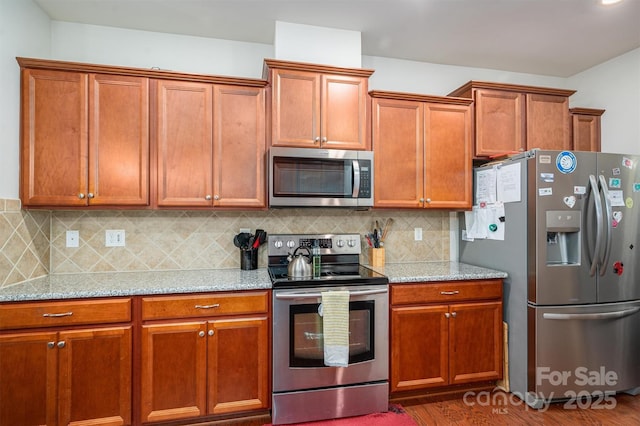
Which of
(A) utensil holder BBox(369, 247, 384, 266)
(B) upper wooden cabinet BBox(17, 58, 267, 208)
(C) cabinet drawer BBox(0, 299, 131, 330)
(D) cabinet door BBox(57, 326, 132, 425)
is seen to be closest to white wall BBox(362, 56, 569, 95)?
(B) upper wooden cabinet BBox(17, 58, 267, 208)

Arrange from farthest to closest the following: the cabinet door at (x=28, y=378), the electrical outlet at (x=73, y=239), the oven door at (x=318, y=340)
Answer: the electrical outlet at (x=73, y=239) → the oven door at (x=318, y=340) → the cabinet door at (x=28, y=378)

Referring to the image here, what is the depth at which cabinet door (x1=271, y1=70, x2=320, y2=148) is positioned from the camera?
2307mm

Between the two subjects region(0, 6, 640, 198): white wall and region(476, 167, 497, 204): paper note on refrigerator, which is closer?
region(0, 6, 640, 198): white wall

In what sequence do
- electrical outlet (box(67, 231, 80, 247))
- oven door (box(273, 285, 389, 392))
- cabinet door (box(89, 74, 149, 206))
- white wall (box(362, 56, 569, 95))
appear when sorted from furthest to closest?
white wall (box(362, 56, 569, 95)), electrical outlet (box(67, 231, 80, 247)), cabinet door (box(89, 74, 149, 206)), oven door (box(273, 285, 389, 392))

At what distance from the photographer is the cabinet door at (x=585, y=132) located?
302 centimetres

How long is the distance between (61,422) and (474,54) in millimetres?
4002

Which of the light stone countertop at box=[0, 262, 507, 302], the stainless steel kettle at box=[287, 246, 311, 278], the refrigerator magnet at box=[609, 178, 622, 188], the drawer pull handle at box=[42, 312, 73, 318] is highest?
the refrigerator magnet at box=[609, 178, 622, 188]

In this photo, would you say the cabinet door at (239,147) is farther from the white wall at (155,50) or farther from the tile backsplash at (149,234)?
the white wall at (155,50)

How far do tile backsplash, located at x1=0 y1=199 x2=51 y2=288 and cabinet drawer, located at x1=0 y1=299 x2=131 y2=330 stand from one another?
29 centimetres

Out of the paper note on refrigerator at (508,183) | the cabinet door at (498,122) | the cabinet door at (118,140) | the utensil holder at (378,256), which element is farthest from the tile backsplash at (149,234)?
the cabinet door at (498,122)

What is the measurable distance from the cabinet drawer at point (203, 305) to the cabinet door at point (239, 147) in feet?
2.15

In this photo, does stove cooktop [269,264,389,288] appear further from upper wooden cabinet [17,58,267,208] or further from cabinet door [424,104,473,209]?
cabinet door [424,104,473,209]

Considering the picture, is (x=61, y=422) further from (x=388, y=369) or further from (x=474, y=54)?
(x=474, y=54)

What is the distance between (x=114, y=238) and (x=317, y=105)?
178cm
